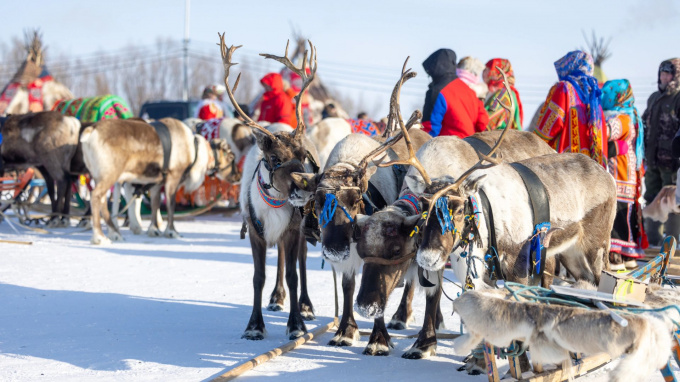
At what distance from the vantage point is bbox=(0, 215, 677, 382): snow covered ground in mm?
4070

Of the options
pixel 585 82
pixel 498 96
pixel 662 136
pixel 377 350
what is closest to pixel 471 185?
pixel 377 350

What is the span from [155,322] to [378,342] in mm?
1805

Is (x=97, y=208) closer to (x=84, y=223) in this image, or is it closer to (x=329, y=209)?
(x=84, y=223)

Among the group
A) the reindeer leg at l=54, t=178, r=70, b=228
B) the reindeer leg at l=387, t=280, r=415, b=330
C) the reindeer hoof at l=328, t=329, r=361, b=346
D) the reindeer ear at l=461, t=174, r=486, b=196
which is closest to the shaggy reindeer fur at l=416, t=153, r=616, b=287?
the reindeer ear at l=461, t=174, r=486, b=196

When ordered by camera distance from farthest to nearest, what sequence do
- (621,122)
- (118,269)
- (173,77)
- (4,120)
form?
(173,77)
(4,120)
(118,269)
(621,122)

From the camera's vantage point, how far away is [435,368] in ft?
13.8

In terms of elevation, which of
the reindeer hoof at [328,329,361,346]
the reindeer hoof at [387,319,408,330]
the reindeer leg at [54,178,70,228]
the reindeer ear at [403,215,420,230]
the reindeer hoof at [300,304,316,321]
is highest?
the reindeer ear at [403,215,420,230]

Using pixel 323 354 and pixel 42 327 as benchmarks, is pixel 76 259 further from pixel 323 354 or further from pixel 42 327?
pixel 323 354

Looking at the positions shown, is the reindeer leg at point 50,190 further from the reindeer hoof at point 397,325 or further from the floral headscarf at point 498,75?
the reindeer hoof at point 397,325

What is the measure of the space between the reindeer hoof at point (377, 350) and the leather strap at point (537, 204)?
0.97 metres

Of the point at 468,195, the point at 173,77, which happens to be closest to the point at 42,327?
the point at 468,195

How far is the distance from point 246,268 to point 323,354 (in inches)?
139

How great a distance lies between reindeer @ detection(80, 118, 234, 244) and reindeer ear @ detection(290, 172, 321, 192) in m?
5.80

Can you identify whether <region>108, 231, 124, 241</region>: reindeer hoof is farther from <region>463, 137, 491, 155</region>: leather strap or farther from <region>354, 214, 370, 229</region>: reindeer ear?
<region>354, 214, 370, 229</region>: reindeer ear
